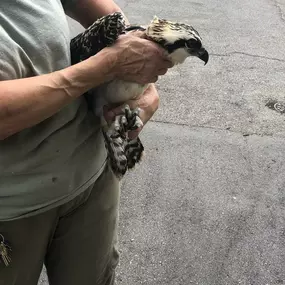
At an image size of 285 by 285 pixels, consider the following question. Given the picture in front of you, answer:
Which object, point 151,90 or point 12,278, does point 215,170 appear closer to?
point 151,90

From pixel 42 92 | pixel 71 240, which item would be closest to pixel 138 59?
pixel 42 92

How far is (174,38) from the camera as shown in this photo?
5.46ft

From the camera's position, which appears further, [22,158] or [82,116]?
[82,116]

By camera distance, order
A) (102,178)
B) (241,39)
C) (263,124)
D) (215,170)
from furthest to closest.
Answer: (241,39) → (263,124) → (215,170) → (102,178)

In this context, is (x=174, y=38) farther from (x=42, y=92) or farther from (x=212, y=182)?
(x=212, y=182)

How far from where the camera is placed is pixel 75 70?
4.75 feet

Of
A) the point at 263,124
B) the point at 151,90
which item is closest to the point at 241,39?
the point at 263,124

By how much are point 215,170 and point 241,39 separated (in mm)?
2996

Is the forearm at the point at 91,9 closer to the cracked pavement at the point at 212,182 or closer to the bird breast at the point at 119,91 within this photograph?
the bird breast at the point at 119,91

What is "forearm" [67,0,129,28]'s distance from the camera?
1831mm

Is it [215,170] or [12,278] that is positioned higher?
[12,278]

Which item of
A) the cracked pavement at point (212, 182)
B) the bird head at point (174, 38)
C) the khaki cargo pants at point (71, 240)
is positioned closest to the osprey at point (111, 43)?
the bird head at point (174, 38)

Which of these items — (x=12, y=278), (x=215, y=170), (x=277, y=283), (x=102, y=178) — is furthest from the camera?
→ (x=215, y=170)

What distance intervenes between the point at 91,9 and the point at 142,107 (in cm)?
41
